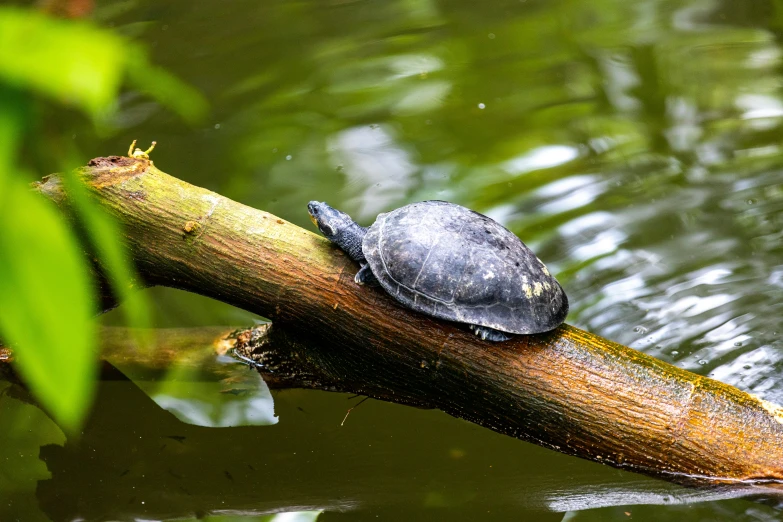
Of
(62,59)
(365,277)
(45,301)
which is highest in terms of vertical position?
(62,59)

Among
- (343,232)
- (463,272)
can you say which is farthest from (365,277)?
(463,272)

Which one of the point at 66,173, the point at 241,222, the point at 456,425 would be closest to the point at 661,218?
the point at 456,425

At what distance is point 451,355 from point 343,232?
70 cm

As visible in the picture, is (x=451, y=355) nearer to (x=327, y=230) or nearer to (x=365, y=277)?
(x=365, y=277)

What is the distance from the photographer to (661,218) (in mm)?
4371

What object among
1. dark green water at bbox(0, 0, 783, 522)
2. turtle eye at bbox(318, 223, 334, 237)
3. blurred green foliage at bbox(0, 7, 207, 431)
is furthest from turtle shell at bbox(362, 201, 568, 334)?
blurred green foliage at bbox(0, 7, 207, 431)

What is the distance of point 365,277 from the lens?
8.75 feet

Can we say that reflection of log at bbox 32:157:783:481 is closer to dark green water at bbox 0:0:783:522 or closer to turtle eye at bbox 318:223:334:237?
turtle eye at bbox 318:223:334:237

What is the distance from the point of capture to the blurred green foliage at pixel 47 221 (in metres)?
0.41

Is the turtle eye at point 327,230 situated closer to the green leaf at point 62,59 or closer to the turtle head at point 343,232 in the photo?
the turtle head at point 343,232

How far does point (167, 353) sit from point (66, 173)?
3.32m

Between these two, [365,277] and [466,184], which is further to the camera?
[466,184]

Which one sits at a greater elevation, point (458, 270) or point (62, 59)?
point (62, 59)

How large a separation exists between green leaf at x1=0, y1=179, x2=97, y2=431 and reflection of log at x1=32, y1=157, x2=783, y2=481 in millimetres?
2188
